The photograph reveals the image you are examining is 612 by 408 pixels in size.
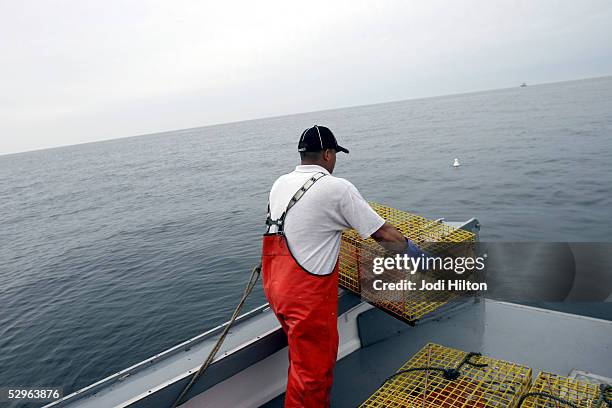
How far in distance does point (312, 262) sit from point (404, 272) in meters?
1.17

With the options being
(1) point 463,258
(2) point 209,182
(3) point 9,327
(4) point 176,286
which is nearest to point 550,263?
(1) point 463,258

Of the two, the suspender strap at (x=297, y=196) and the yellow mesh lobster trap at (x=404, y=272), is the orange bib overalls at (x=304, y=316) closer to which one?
the suspender strap at (x=297, y=196)

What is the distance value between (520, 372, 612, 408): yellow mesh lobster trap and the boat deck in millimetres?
1519

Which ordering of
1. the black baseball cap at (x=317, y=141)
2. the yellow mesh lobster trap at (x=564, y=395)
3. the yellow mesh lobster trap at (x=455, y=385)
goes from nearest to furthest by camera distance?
the yellow mesh lobster trap at (x=564, y=395), the yellow mesh lobster trap at (x=455, y=385), the black baseball cap at (x=317, y=141)

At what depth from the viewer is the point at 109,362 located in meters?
9.25

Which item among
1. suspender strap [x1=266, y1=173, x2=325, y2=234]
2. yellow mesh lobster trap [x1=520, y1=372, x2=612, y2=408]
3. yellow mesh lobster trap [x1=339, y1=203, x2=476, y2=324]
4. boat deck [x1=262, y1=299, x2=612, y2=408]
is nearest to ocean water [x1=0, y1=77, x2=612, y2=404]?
boat deck [x1=262, y1=299, x2=612, y2=408]

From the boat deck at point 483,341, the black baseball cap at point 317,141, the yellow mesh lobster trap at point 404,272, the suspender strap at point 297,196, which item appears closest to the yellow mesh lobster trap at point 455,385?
the yellow mesh lobster trap at point 404,272

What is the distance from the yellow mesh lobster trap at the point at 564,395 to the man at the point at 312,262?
1.25 m

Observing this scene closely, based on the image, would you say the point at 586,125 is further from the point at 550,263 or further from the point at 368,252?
the point at 368,252

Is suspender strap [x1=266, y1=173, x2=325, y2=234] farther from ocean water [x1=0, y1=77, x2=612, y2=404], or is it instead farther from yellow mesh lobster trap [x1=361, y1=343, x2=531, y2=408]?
ocean water [x1=0, y1=77, x2=612, y2=404]

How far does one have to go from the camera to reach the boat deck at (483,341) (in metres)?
3.80

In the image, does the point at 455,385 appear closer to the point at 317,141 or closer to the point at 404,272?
the point at 404,272

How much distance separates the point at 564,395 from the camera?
2.45 metres

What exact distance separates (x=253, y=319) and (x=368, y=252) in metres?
1.28
